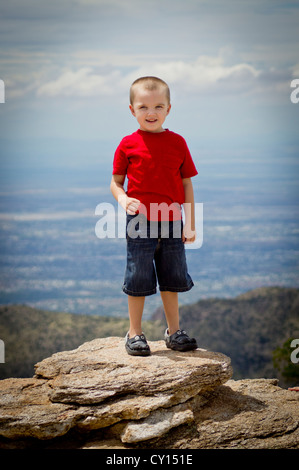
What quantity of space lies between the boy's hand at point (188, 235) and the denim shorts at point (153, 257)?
29 mm

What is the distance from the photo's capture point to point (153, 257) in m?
3.04

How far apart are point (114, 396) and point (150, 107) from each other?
1463mm

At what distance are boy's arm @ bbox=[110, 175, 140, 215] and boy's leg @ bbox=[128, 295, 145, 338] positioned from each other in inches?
18.9

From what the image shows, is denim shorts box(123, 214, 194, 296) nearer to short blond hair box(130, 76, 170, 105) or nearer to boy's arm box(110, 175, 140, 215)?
boy's arm box(110, 175, 140, 215)

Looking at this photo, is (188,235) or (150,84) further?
(188,235)

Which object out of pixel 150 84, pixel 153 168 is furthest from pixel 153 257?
pixel 150 84

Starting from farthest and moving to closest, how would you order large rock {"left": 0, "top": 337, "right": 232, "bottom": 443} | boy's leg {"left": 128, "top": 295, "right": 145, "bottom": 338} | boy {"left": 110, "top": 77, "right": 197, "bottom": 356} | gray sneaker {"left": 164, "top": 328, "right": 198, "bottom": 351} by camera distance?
gray sneaker {"left": 164, "top": 328, "right": 198, "bottom": 351} → boy's leg {"left": 128, "top": 295, "right": 145, "bottom": 338} → boy {"left": 110, "top": 77, "right": 197, "bottom": 356} → large rock {"left": 0, "top": 337, "right": 232, "bottom": 443}

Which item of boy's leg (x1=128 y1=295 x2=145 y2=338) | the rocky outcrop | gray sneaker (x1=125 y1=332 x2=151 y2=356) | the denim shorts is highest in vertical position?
the denim shorts

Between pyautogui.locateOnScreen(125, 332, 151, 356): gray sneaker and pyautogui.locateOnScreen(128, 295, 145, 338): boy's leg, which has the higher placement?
pyautogui.locateOnScreen(128, 295, 145, 338): boy's leg

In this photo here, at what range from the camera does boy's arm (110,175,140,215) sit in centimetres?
292

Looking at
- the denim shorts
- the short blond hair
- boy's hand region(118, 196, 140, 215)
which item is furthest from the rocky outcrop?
the short blond hair

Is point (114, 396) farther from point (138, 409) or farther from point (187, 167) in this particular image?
point (187, 167)

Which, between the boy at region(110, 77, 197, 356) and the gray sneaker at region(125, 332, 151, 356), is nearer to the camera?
the boy at region(110, 77, 197, 356)

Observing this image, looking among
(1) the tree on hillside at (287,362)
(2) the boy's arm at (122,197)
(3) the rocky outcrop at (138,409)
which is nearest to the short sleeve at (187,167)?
(2) the boy's arm at (122,197)
